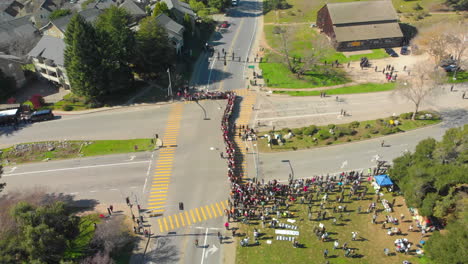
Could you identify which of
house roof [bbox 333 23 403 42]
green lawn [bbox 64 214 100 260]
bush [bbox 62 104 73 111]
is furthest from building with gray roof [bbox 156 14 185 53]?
green lawn [bbox 64 214 100 260]

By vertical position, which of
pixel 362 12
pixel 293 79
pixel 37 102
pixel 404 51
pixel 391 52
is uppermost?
pixel 362 12

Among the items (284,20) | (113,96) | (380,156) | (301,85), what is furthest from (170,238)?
(284,20)

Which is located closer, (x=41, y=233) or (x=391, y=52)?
(x=41, y=233)

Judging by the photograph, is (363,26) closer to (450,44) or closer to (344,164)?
(450,44)

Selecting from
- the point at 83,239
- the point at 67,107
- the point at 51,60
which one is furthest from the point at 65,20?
the point at 83,239

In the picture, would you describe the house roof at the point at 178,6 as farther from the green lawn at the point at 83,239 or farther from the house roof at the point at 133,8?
the green lawn at the point at 83,239
